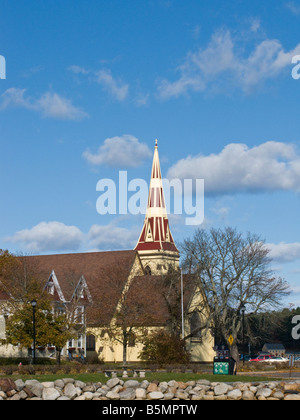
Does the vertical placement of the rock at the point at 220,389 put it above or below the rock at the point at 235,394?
above

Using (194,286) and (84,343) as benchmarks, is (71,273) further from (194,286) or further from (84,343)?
(194,286)

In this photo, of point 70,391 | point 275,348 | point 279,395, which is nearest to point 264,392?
point 279,395

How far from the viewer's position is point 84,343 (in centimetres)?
6881

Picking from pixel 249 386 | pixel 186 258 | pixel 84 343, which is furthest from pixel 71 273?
pixel 249 386

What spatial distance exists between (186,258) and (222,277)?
4.06 m

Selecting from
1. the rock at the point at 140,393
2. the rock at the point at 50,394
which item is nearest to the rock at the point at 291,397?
the rock at the point at 140,393

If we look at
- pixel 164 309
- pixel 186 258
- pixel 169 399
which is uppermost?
pixel 186 258

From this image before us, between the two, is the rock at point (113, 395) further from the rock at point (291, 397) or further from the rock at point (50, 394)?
the rock at point (291, 397)

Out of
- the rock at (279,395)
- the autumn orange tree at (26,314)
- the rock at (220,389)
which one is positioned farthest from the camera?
the autumn orange tree at (26,314)

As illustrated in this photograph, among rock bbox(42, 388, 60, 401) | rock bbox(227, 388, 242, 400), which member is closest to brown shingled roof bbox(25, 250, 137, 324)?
rock bbox(227, 388, 242, 400)

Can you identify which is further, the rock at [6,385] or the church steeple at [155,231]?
the church steeple at [155,231]

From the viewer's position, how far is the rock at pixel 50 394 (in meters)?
22.8

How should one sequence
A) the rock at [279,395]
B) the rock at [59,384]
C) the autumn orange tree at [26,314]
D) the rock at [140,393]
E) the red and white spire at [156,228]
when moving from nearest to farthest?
the rock at [140,393] → the rock at [59,384] → the rock at [279,395] → the autumn orange tree at [26,314] → the red and white spire at [156,228]

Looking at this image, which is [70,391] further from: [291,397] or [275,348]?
[275,348]
